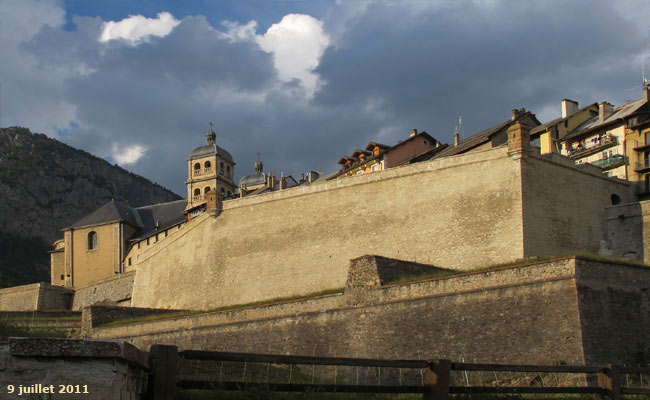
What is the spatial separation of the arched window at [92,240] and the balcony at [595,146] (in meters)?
43.5

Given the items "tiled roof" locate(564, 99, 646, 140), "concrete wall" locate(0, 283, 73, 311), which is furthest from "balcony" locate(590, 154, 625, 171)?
"concrete wall" locate(0, 283, 73, 311)

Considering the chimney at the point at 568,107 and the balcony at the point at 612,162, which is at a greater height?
the chimney at the point at 568,107

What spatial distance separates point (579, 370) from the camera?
12070mm

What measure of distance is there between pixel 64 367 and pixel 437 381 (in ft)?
16.2

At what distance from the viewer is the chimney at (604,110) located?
46.7m

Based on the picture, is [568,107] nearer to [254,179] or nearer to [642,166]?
[642,166]

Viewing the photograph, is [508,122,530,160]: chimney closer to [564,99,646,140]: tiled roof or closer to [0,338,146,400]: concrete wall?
[564,99,646,140]: tiled roof

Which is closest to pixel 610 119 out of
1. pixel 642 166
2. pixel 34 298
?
pixel 642 166

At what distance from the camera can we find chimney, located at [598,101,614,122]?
153 feet

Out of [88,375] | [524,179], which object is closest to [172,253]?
[524,179]

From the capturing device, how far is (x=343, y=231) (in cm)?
3884

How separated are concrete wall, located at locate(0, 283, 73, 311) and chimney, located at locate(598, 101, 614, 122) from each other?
4321cm

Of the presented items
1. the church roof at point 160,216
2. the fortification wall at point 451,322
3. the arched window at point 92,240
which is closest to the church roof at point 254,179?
the church roof at point 160,216

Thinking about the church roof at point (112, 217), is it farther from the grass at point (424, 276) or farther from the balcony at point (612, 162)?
the balcony at point (612, 162)
